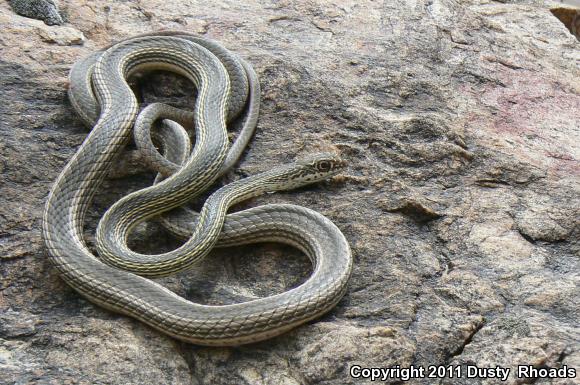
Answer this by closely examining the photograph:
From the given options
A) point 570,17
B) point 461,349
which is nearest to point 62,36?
point 461,349

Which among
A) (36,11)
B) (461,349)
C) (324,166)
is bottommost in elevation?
(461,349)

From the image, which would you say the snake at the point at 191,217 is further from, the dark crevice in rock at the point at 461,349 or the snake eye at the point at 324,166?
the dark crevice in rock at the point at 461,349

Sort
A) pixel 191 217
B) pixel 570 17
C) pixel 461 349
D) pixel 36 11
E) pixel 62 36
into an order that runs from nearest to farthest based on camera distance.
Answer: pixel 461 349, pixel 191 217, pixel 62 36, pixel 36 11, pixel 570 17

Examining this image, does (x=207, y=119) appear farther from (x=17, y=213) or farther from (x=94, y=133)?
(x=17, y=213)

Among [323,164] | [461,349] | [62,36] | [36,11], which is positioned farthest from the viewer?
[36,11]

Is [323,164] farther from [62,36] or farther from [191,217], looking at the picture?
[62,36]

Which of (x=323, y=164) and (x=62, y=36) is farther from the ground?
(x=62, y=36)

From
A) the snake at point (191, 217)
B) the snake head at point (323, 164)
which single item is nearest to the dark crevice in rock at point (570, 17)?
the snake head at point (323, 164)

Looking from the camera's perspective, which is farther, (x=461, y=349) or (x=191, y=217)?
(x=191, y=217)
